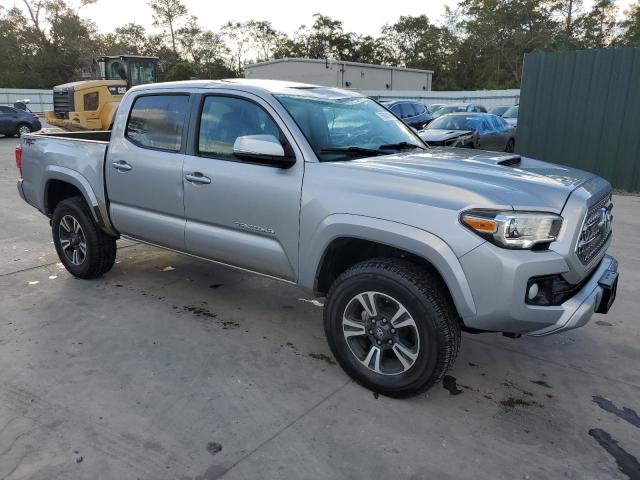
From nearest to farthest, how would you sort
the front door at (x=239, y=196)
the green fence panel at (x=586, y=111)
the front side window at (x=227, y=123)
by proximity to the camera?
the front door at (x=239, y=196)
the front side window at (x=227, y=123)
the green fence panel at (x=586, y=111)

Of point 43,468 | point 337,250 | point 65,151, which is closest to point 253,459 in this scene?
point 43,468

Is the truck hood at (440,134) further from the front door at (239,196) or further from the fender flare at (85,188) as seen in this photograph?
the front door at (239,196)

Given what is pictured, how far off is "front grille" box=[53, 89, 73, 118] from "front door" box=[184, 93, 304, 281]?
54.1ft

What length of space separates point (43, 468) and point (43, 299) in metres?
2.50

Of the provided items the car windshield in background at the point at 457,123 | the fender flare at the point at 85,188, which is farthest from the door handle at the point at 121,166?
the car windshield in background at the point at 457,123

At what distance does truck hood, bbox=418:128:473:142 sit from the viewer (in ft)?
41.7

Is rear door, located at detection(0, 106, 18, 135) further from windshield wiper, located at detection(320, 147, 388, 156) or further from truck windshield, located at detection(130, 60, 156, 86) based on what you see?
windshield wiper, located at detection(320, 147, 388, 156)

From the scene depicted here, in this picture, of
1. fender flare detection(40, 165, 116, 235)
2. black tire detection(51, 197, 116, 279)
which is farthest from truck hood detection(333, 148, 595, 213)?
black tire detection(51, 197, 116, 279)

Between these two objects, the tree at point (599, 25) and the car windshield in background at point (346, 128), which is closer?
the car windshield in background at point (346, 128)

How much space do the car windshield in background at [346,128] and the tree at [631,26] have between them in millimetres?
60096

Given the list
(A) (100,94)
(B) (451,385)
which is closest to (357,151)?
(B) (451,385)

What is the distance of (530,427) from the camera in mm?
2908

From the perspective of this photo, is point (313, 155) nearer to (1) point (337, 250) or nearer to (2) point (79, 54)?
(1) point (337, 250)

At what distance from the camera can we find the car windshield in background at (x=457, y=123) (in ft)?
45.1
